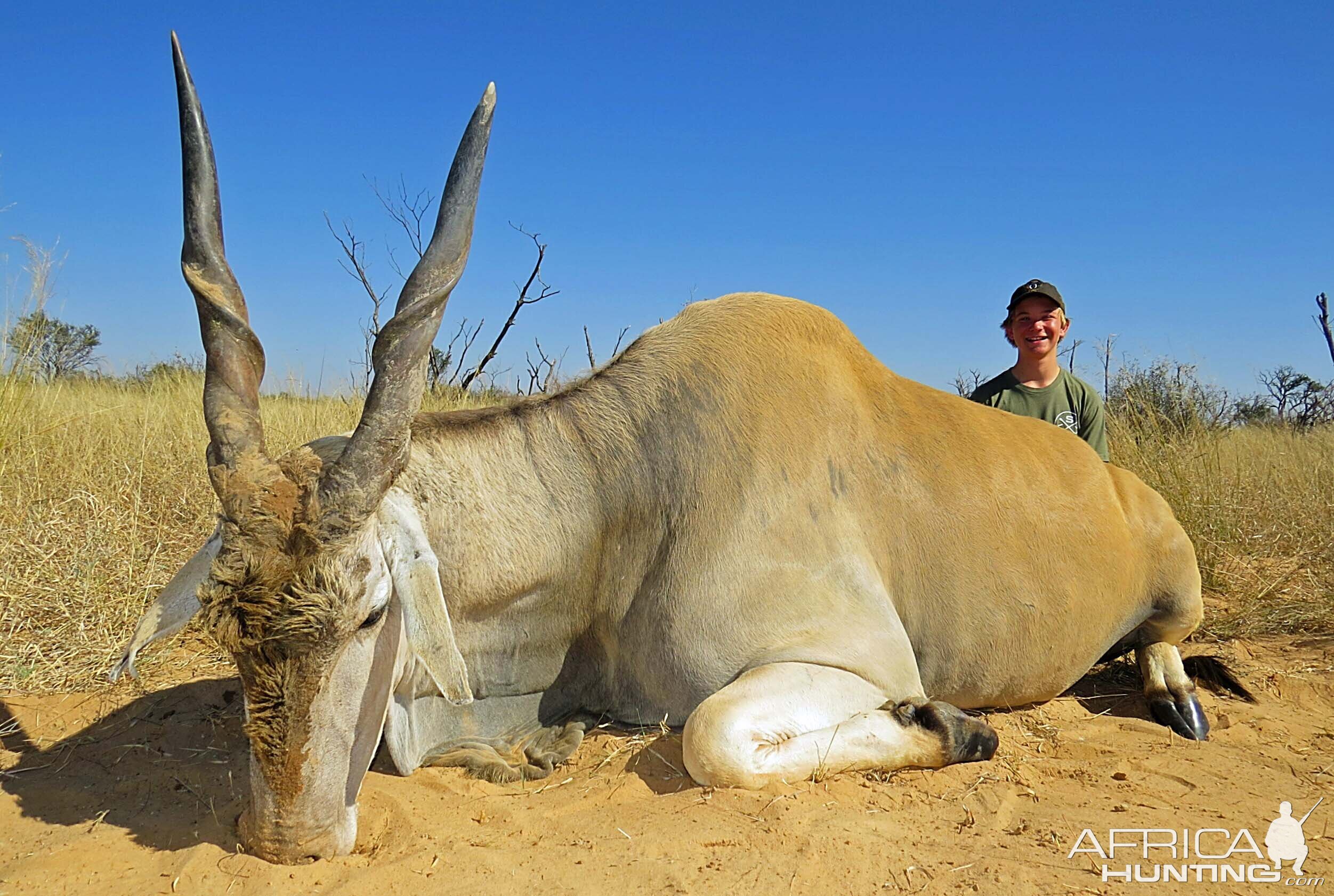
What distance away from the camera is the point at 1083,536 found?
14.5ft

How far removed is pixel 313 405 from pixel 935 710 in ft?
23.5

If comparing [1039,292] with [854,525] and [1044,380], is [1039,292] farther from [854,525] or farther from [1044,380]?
[854,525]

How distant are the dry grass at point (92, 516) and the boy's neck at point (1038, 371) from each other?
5.01 m

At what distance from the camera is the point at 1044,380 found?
6.68 metres

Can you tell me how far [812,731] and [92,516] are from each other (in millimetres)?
4701

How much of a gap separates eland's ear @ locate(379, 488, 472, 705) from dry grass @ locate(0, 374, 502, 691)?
2.19 m

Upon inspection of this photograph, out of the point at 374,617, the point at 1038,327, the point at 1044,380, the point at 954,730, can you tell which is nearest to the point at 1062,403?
the point at 1044,380

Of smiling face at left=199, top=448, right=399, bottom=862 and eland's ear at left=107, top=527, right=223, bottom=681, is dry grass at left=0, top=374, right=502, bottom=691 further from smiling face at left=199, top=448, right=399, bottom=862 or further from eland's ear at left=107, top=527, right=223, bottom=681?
smiling face at left=199, top=448, right=399, bottom=862

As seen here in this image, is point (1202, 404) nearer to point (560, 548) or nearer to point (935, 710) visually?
point (935, 710)

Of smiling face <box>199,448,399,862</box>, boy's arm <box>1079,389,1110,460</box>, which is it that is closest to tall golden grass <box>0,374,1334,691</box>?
boy's arm <box>1079,389,1110,460</box>

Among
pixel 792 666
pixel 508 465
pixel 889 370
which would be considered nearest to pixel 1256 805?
pixel 792 666

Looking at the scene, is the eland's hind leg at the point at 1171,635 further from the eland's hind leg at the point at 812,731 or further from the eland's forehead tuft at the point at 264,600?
the eland's forehead tuft at the point at 264,600

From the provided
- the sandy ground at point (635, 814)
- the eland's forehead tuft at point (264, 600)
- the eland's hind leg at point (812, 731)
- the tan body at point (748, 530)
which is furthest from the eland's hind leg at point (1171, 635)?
the eland's forehead tuft at point (264, 600)

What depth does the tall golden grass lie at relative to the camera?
15.3ft
